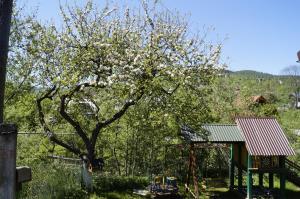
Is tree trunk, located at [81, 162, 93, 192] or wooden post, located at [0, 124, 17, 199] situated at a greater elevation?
wooden post, located at [0, 124, 17, 199]

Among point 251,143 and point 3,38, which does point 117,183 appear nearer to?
point 251,143

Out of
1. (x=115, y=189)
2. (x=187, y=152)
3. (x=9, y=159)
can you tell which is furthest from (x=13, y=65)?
(x=9, y=159)

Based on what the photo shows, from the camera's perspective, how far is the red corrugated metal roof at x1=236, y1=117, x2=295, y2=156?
58.1ft

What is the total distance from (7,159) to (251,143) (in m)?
17.2

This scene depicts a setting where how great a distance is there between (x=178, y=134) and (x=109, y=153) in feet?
12.9

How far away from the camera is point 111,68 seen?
15.8 metres

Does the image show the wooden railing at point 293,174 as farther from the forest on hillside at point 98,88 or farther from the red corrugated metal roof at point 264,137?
the forest on hillside at point 98,88

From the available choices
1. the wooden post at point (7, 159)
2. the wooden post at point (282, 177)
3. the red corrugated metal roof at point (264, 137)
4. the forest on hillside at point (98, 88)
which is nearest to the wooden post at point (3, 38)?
the wooden post at point (7, 159)

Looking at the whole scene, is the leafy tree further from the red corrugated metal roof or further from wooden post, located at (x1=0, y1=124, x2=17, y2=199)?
wooden post, located at (x1=0, y1=124, x2=17, y2=199)

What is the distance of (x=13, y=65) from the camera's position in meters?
15.5

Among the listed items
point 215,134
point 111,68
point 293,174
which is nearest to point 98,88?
point 111,68

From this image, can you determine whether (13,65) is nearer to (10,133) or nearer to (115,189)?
(115,189)

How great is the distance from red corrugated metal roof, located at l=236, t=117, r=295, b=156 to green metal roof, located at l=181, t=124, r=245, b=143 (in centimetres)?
61

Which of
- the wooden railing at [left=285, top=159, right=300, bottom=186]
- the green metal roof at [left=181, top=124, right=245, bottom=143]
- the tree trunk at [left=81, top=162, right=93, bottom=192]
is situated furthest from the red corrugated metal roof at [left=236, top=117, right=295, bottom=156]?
the tree trunk at [left=81, top=162, right=93, bottom=192]
